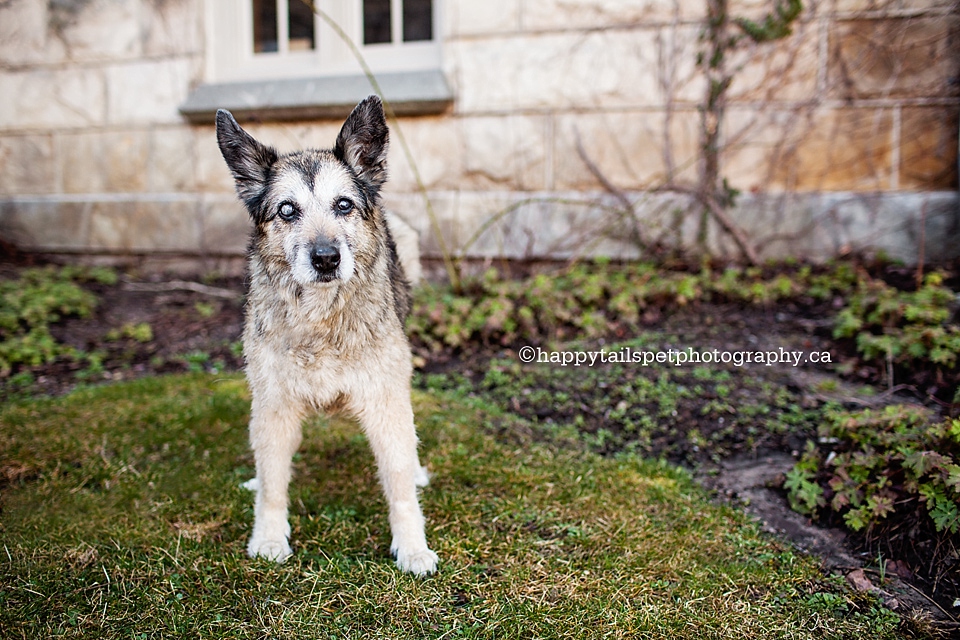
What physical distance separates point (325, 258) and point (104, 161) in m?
6.55

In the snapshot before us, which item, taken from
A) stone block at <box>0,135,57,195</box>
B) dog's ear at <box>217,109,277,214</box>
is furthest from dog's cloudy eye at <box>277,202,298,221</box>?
stone block at <box>0,135,57,195</box>

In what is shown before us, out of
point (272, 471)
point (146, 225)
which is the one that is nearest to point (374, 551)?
point (272, 471)

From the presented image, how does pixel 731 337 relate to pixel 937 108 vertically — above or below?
below

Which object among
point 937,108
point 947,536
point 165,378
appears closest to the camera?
point 947,536

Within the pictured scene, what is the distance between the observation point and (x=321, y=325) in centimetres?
275

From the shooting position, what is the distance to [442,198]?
6949 mm

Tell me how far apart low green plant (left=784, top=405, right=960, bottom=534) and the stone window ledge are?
16.3ft

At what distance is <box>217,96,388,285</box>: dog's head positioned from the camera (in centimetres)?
268

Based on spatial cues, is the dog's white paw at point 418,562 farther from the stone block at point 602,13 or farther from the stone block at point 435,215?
the stone block at point 602,13

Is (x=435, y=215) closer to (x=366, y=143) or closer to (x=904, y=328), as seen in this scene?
(x=366, y=143)

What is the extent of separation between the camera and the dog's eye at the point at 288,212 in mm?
2729

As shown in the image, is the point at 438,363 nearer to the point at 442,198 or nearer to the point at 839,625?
the point at 442,198

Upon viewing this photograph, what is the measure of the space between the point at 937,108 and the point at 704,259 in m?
2.55

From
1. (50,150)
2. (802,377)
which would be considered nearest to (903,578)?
(802,377)
